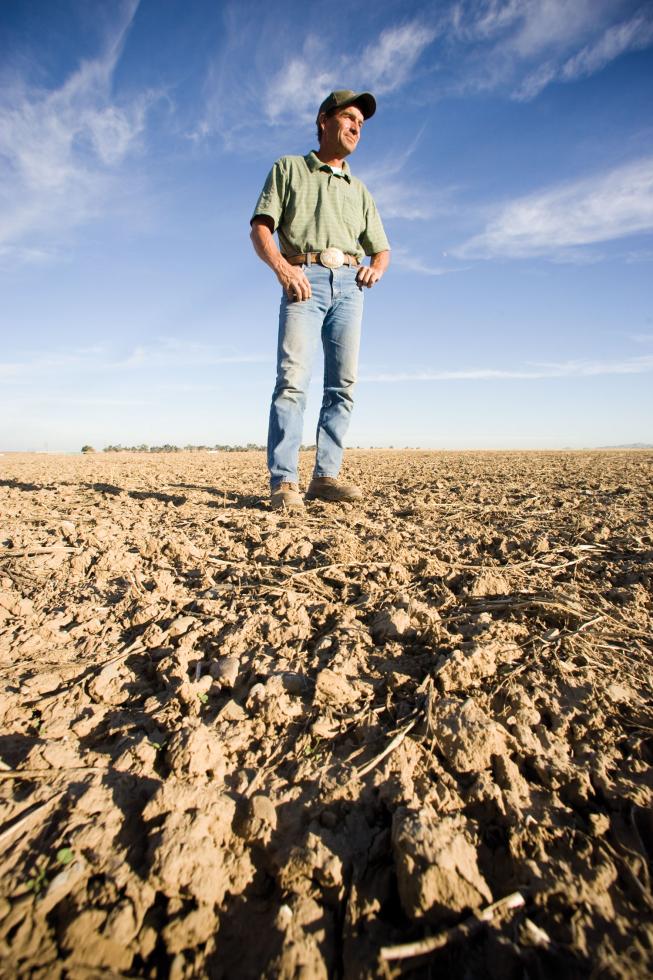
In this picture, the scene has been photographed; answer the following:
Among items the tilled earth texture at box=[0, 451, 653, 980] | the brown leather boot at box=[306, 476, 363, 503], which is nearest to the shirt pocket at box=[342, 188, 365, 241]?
the brown leather boot at box=[306, 476, 363, 503]

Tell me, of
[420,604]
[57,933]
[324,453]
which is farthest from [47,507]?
[57,933]

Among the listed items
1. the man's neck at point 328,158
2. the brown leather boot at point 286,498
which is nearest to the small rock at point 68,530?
the brown leather boot at point 286,498

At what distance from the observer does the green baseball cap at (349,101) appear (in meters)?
2.76

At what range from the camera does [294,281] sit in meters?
2.72

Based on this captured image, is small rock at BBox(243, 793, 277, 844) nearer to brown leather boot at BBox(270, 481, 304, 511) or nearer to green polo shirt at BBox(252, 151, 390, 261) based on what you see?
brown leather boot at BBox(270, 481, 304, 511)

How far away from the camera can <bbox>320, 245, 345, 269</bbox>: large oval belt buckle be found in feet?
9.34

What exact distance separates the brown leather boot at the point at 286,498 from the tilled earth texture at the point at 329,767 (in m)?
0.87

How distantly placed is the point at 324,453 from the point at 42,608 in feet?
6.23

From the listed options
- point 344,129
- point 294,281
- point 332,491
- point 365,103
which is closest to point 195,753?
point 332,491

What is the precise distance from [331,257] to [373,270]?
14.3 inches

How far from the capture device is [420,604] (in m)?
1.48

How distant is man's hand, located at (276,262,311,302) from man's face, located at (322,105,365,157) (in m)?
0.80

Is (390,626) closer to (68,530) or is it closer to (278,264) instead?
(68,530)

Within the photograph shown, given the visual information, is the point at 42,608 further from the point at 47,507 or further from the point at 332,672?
the point at 47,507
